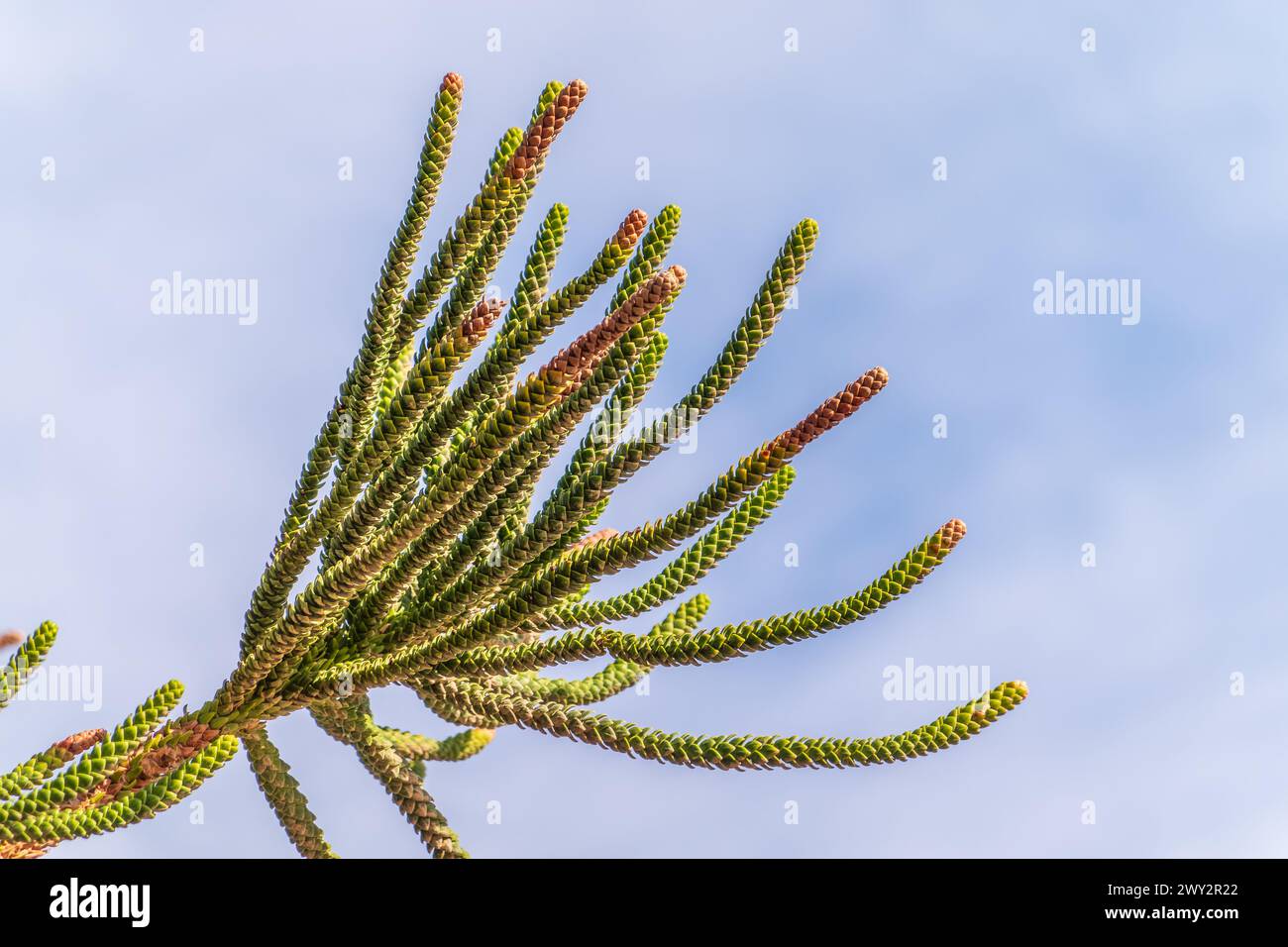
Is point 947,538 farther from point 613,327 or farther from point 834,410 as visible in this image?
point 613,327

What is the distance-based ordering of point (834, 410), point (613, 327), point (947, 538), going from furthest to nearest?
point (947, 538) → point (834, 410) → point (613, 327)

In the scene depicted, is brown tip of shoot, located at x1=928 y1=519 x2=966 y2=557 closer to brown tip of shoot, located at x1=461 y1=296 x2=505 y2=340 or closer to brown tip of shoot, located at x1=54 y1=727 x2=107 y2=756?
brown tip of shoot, located at x1=461 y1=296 x2=505 y2=340

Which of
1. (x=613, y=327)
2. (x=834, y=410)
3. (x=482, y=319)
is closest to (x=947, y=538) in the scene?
(x=834, y=410)

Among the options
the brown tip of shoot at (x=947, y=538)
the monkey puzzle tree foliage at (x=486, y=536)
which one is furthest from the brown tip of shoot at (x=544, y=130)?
the brown tip of shoot at (x=947, y=538)

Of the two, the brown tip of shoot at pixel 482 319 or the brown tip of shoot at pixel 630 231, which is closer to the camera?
the brown tip of shoot at pixel 482 319

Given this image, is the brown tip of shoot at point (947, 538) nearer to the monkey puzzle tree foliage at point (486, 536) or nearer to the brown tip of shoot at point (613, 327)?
the monkey puzzle tree foliage at point (486, 536)

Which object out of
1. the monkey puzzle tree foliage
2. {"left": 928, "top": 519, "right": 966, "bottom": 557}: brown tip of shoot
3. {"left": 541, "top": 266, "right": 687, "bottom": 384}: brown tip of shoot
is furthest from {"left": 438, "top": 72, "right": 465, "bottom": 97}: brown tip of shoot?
{"left": 928, "top": 519, "right": 966, "bottom": 557}: brown tip of shoot

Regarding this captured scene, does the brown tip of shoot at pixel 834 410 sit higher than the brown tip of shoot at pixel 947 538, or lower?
higher
